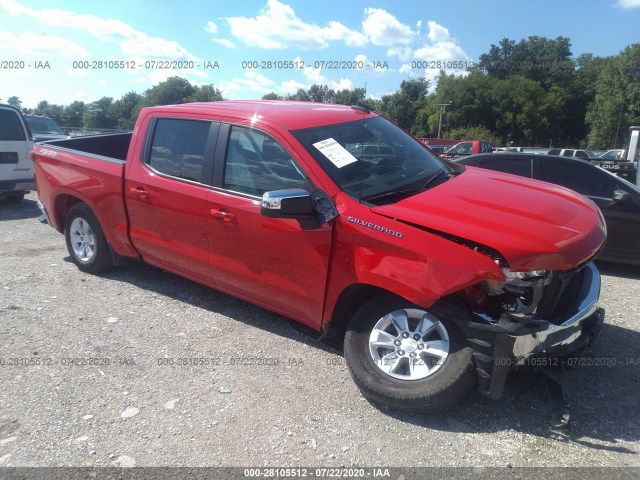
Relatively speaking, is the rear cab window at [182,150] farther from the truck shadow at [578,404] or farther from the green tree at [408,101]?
the green tree at [408,101]

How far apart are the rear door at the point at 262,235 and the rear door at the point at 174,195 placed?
146 mm

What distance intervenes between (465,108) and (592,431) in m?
65.2

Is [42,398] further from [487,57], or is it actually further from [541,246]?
[487,57]

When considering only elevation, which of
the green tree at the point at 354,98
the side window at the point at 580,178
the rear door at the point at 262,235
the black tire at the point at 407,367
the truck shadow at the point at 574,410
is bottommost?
the truck shadow at the point at 574,410

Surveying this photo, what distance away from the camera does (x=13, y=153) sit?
9281mm

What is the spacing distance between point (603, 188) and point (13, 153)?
9.82 metres

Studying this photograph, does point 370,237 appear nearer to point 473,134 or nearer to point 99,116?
point 99,116

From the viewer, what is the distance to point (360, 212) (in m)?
3.22

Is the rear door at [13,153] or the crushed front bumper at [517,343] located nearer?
the crushed front bumper at [517,343]

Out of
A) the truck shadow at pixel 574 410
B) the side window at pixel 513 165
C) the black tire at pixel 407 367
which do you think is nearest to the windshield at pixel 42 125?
the side window at pixel 513 165

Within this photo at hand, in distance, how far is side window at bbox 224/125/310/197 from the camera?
11.9 ft

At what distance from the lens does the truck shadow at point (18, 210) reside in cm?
900

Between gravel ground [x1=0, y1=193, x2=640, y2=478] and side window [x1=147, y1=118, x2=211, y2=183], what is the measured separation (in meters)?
1.34

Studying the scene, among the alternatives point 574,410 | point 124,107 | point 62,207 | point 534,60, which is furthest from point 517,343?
point 534,60
